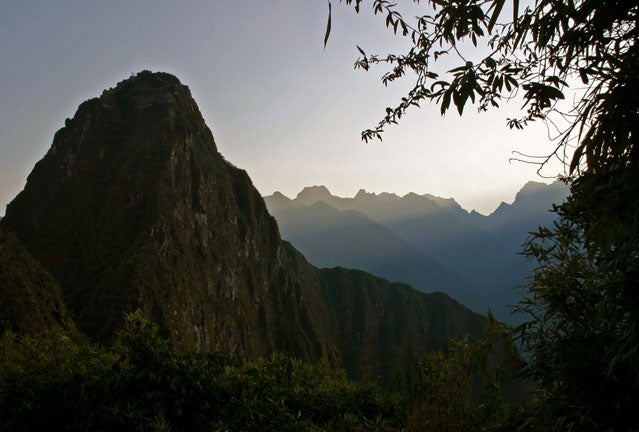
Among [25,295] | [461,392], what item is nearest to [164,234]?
[25,295]

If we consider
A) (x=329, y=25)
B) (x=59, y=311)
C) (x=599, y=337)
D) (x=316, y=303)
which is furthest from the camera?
(x=316, y=303)

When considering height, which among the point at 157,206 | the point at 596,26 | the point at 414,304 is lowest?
the point at 414,304

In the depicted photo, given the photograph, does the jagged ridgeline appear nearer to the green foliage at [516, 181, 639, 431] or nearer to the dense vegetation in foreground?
the dense vegetation in foreground

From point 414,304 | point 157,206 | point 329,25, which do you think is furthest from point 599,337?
point 414,304

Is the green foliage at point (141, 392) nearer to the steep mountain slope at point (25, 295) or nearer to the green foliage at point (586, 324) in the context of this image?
the green foliage at point (586, 324)

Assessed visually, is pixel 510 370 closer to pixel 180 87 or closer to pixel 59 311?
pixel 59 311

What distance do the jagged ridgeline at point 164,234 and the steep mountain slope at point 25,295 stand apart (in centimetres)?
950

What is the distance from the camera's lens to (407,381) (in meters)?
5.93

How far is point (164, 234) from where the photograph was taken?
236ft

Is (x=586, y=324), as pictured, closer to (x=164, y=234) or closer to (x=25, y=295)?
(x=25, y=295)

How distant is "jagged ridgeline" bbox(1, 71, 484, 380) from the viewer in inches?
2522

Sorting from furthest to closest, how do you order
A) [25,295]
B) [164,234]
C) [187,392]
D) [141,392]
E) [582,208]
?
[164,234] < [25,295] < [187,392] < [141,392] < [582,208]

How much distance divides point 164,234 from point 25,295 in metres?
32.1

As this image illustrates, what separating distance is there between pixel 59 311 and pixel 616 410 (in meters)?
53.9
